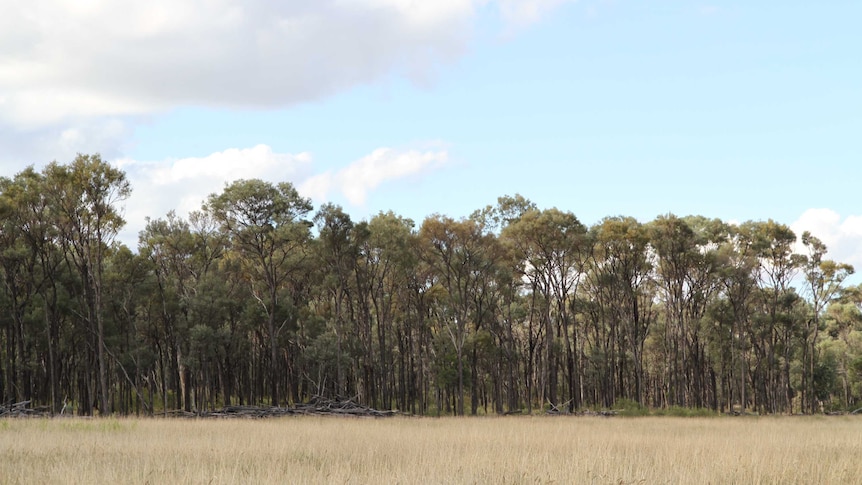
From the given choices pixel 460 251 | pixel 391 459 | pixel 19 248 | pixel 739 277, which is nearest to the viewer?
pixel 391 459

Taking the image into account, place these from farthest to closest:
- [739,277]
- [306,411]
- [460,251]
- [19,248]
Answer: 1. [739,277]
2. [460,251]
3. [19,248]
4. [306,411]

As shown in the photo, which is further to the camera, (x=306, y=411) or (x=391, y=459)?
(x=306, y=411)

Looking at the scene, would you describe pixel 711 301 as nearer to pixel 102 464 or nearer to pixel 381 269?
pixel 381 269

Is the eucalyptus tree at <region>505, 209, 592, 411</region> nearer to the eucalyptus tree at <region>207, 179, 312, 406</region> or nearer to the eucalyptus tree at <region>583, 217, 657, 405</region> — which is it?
the eucalyptus tree at <region>583, 217, 657, 405</region>

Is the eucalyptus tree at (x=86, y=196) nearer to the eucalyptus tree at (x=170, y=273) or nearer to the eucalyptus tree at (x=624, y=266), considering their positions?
the eucalyptus tree at (x=170, y=273)

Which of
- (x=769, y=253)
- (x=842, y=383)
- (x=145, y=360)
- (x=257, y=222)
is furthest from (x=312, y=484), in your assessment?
(x=842, y=383)

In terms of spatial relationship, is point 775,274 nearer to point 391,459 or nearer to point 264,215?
point 264,215

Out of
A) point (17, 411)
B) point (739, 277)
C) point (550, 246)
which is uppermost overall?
point (550, 246)

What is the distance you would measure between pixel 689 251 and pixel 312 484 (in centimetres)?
5025

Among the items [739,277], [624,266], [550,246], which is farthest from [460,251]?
[739,277]

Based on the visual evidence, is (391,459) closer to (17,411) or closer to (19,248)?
(17,411)

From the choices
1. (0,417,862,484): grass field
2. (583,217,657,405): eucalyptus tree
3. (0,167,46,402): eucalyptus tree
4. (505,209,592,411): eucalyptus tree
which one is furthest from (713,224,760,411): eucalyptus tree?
(0,167,46,402): eucalyptus tree

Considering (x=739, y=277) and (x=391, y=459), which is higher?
(x=739, y=277)

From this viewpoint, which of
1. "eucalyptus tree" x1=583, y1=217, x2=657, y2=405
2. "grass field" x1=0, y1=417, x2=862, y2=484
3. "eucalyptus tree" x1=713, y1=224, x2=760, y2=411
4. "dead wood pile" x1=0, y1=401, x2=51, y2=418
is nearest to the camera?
"grass field" x1=0, y1=417, x2=862, y2=484
